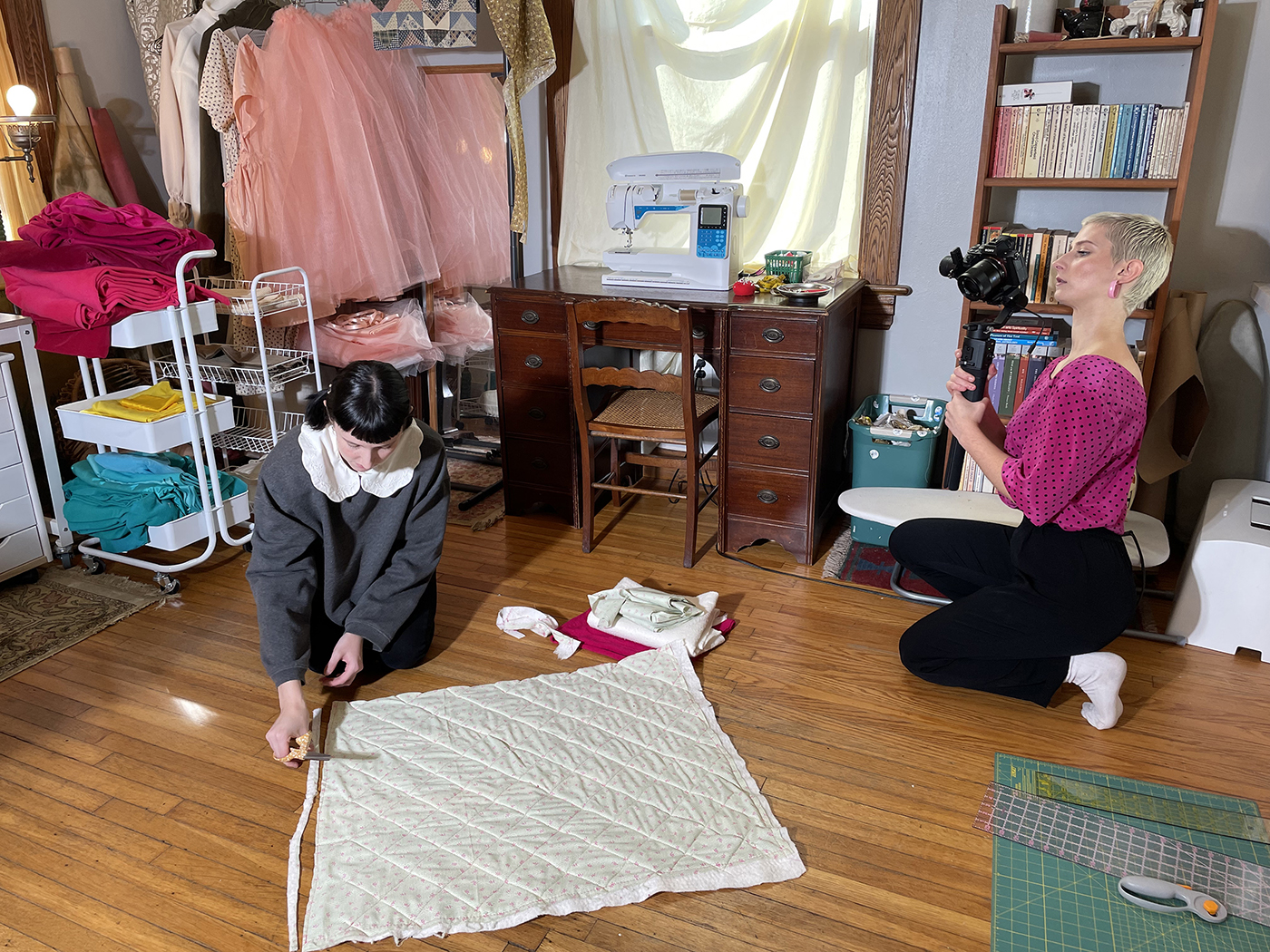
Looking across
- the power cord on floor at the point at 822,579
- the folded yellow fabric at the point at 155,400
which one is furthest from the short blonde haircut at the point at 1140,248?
the folded yellow fabric at the point at 155,400

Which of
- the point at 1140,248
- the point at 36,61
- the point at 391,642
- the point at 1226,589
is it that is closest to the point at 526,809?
the point at 391,642

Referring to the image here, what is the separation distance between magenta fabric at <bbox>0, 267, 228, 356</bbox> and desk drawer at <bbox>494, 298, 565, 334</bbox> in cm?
96

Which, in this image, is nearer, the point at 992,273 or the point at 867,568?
the point at 992,273

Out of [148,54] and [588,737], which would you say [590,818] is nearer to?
[588,737]

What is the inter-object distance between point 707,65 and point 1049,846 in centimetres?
256

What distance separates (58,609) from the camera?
2.51 metres

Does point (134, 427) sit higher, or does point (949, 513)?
point (134, 427)

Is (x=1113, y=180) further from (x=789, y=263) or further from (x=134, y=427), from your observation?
(x=134, y=427)

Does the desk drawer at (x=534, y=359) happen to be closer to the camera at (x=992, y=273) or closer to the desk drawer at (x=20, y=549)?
the camera at (x=992, y=273)

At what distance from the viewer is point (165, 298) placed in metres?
2.38

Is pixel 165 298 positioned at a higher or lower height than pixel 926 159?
lower

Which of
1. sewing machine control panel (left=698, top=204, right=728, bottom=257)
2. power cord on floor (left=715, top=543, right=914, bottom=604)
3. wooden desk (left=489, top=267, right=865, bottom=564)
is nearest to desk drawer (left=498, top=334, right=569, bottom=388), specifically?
wooden desk (left=489, top=267, right=865, bottom=564)

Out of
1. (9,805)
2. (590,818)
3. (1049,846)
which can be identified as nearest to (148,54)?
(9,805)

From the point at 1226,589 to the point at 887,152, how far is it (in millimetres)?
1640
